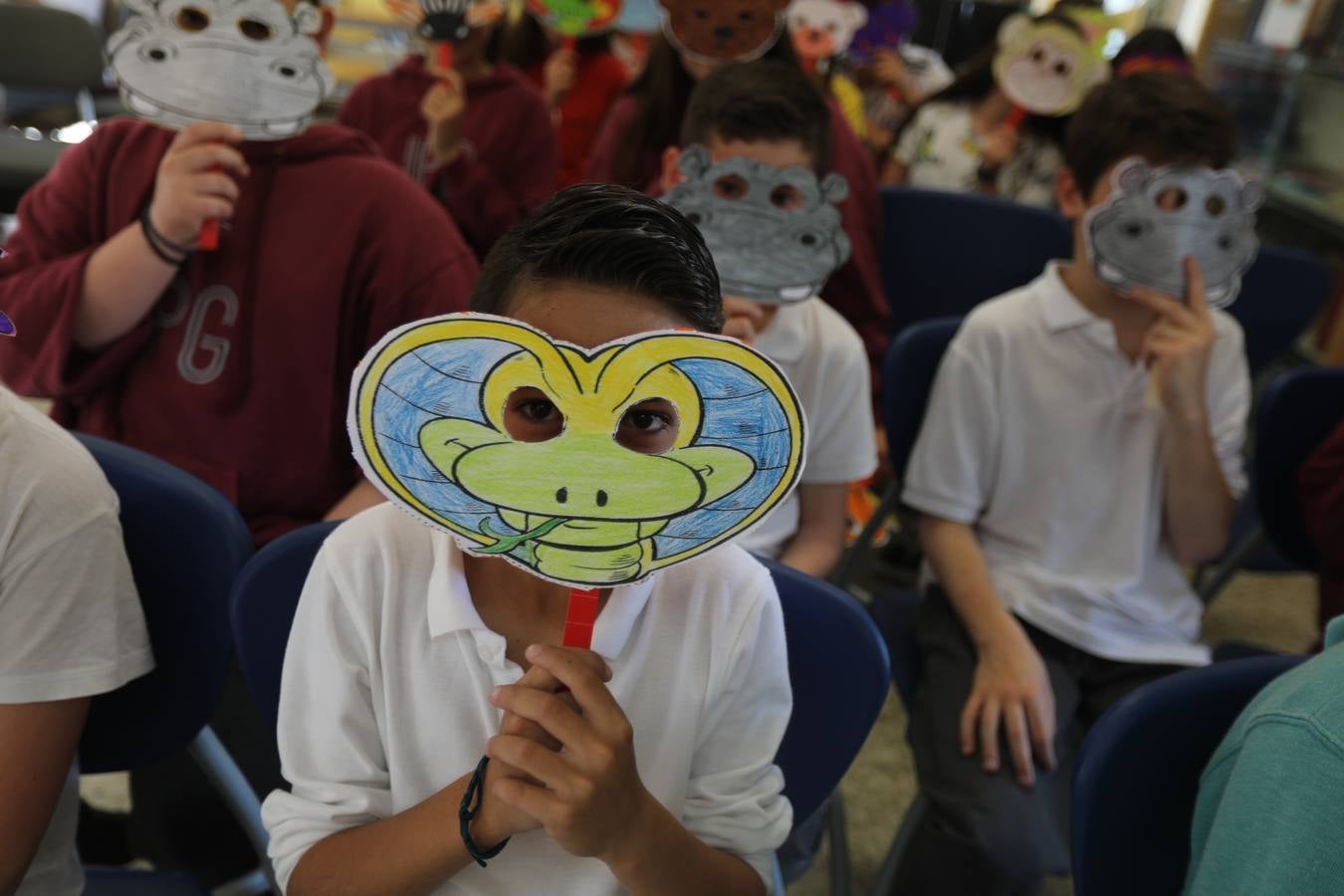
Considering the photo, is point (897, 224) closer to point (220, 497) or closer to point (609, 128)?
point (609, 128)

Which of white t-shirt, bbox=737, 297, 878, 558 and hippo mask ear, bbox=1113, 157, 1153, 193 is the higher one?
hippo mask ear, bbox=1113, 157, 1153, 193

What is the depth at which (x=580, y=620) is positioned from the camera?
Answer: 2.11 feet

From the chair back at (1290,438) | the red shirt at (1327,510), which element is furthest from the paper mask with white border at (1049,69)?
the red shirt at (1327,510)

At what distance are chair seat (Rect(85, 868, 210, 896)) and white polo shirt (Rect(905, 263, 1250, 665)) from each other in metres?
0.91

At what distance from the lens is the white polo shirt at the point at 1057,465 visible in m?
1.37

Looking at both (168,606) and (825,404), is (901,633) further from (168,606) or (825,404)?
(168,606)

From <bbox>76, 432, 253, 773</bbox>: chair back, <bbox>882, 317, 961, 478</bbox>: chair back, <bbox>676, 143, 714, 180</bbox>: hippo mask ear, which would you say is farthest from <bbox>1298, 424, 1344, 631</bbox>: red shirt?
<bbox>76, 432, 253, 773</bbox>: chair back

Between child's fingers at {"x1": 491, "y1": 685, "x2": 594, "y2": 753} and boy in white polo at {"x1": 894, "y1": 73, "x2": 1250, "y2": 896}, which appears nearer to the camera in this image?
child's fingers at {"x1": 491, "y1": 685, "x2": 594, "y2": 753}

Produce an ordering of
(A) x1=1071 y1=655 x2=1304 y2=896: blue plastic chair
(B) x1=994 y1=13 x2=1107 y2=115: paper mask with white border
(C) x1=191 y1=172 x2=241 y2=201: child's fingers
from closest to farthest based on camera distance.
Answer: (A) x1=1071 y1=655 x2=1304 y2=896: blue plastic chair
(C) x1=191 y1=172 x2=241 y2=201: child's fingers
(B) x1=994 y1=13 x2=1107 y2=115: paper mask with white border

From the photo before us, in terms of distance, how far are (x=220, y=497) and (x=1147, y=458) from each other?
1.09 metres

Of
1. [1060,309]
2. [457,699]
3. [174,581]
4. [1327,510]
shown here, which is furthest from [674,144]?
[457,699]

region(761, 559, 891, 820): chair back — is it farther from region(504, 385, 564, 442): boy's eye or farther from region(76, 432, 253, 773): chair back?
region(76, 432, 253, 773): chair back

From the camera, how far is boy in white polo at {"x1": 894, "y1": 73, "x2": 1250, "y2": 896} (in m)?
1.31

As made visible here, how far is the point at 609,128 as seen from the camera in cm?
211
